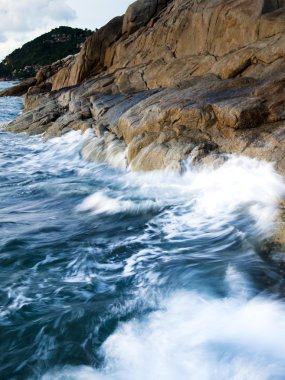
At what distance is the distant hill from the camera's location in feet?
282

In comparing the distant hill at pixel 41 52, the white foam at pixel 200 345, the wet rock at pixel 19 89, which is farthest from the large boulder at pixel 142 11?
the distant hill at pixel 41 52

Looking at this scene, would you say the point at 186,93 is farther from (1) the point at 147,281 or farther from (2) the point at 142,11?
(2) the point at 142,11

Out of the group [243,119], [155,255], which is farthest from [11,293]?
[243,119]

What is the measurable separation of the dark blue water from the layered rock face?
0.76 m

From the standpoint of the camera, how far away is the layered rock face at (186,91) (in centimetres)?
820

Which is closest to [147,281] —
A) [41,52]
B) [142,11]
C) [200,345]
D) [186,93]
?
[200,345]

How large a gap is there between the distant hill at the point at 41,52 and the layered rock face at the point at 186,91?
6852cm

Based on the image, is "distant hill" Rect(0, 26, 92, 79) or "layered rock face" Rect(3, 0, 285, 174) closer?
"layered rock face" Rect(3, 0, 285, 174)

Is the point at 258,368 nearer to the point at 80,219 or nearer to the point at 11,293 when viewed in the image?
the point at 11,293

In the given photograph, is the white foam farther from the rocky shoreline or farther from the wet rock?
the wet rock

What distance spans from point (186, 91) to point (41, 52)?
294 ft

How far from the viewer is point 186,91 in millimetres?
10414

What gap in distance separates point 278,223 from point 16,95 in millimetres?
38587

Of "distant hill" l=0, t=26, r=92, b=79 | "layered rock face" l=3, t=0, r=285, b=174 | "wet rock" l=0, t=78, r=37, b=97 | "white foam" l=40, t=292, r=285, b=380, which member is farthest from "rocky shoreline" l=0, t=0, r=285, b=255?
"distant hill" l=0, t=26, r=92, b=79
